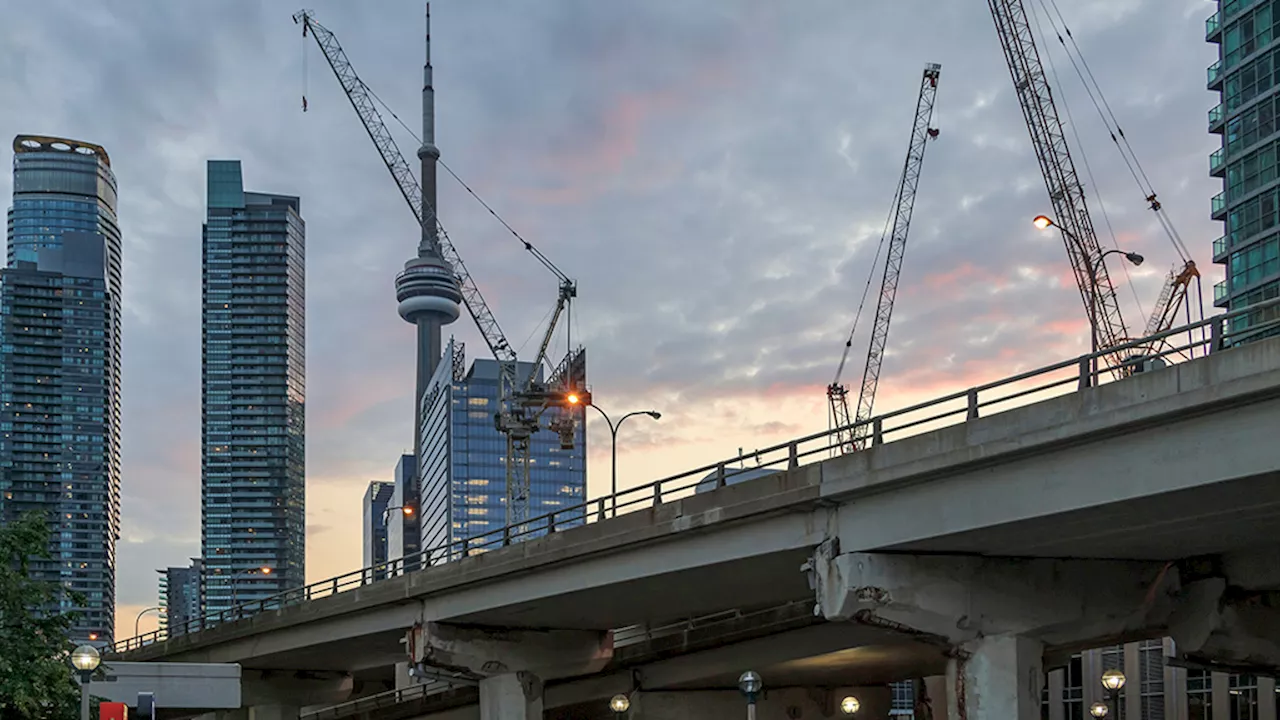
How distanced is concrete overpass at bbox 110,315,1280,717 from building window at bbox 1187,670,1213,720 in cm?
4175

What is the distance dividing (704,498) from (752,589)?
201 inches

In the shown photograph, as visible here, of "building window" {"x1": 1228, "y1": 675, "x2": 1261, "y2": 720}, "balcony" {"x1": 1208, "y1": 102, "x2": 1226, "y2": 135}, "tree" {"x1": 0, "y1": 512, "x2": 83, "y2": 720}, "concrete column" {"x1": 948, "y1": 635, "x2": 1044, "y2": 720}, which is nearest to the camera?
"concrete column" {"x1": 948, "y1": 635, "x2": 1044, "y2": 720}

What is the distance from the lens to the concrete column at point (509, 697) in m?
46.7

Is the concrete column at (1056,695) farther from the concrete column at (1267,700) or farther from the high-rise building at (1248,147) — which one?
the high-rise building at (1248,147)

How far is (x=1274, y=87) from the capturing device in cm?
10488

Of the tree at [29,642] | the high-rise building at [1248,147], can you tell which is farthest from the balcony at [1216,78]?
the tree at [29,642]

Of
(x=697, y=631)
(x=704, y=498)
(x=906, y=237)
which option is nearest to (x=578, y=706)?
(x=697, y=631)

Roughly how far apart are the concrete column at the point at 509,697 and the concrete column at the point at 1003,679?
66.4 feet

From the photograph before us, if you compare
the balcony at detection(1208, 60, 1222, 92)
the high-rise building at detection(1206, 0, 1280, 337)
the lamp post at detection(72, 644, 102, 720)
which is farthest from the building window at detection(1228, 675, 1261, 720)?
the lamp post at detection(72, 644, 102, 720)

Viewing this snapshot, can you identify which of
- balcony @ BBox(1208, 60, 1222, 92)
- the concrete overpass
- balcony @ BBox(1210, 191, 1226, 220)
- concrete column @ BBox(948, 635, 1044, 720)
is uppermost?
balcony @ BBox(1208, 60, 1222, 92)

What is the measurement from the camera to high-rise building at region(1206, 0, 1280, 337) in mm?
105438

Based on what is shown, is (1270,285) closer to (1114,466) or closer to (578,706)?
(578,706)

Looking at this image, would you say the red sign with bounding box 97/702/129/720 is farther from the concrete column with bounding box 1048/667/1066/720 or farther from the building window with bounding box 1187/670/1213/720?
the concrete column with bounding box 1048/667/1066/720

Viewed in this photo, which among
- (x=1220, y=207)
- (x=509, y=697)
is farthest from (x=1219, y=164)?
(x=509, y=697)
